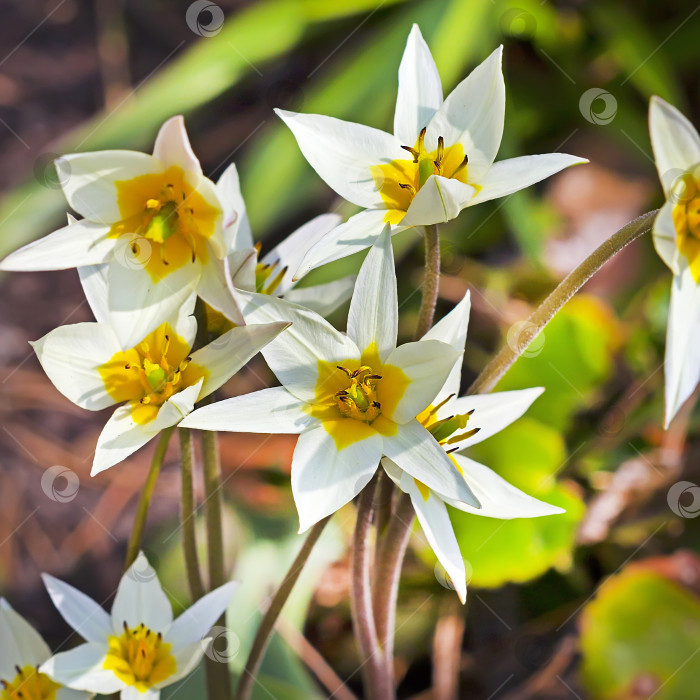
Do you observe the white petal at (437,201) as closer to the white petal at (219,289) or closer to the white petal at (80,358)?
the white petal at (219,289)

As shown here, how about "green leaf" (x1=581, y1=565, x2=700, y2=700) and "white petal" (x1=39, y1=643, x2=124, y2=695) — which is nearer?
"white petal" (x1=39, y1=643, x2=124, y2=695)

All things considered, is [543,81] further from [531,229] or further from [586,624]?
[586,624]

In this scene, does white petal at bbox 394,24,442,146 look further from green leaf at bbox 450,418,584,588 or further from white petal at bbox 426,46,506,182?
green leaf at bbox 450,418,584,588

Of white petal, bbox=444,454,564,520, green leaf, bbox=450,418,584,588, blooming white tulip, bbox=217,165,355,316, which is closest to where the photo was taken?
white petal, bbox=444,454,564,520

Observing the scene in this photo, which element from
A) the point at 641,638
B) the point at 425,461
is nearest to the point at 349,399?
the point at 425,461

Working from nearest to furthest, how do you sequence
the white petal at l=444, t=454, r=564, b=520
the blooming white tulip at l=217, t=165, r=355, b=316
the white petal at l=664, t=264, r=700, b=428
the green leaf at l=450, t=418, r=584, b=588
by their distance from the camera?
the white petal at l=664, t=264, r=700, b=428 < the white petal at l=444, t=454, r=564, b=520 < the blooming white tulip at l=217, t=165, r=355, b=316 < the green leaf at l=450, t=418, r=584, b=588

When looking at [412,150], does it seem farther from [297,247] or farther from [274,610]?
[274,610]

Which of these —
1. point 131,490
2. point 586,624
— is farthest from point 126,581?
point 131,490

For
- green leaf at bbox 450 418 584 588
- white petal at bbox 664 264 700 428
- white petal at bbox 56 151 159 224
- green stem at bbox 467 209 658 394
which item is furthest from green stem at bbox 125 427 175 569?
green leaf at bbox 450 418 584 588
